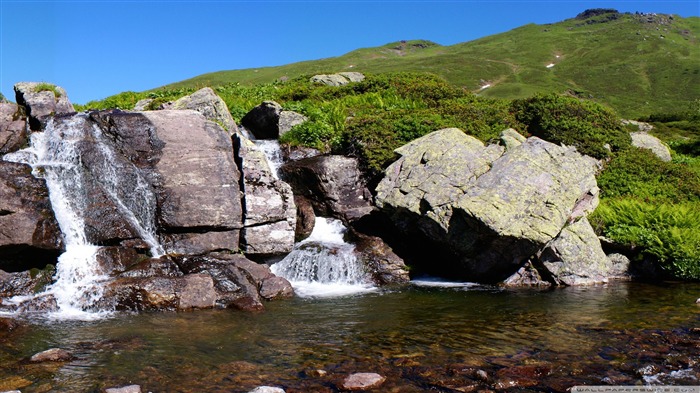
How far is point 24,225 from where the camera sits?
15.7 meters

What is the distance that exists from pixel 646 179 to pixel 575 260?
9874mm

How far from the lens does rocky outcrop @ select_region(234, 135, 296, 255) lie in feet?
61.9

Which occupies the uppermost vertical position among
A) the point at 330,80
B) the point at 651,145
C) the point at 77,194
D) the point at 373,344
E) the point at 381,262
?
the point at 330,80

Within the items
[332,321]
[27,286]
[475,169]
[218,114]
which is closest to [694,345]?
[332,321]

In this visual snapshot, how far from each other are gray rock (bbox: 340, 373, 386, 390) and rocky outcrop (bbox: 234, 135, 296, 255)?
34.3 feet

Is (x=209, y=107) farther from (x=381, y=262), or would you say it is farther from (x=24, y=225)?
(x=381, y=262)

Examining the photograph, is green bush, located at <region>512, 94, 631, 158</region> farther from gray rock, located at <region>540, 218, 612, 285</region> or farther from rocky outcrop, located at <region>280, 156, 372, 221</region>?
rocky outcrop, located at <region>280, 156, 372, 221</region>

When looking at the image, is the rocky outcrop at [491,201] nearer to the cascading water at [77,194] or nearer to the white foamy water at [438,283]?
the white foamy water at [438,283]

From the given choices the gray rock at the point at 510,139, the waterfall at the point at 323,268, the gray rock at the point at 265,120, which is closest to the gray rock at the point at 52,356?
the waterfall at the point at 323,268

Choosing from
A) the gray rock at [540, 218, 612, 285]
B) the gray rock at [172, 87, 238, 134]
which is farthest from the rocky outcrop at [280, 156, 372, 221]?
the gray rock at [540, 218, 612, 285]

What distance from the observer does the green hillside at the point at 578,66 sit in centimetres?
10506

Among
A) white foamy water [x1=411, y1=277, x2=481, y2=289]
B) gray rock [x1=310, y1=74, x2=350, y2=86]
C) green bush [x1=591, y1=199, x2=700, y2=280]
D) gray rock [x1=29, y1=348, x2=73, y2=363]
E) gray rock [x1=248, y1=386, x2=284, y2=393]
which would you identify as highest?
gray rock [x1=310, y1=74, x2=350, y2=86]

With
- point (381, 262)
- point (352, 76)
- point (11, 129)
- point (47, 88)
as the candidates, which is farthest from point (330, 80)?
point (11, 129)

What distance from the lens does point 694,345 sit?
411 inches
